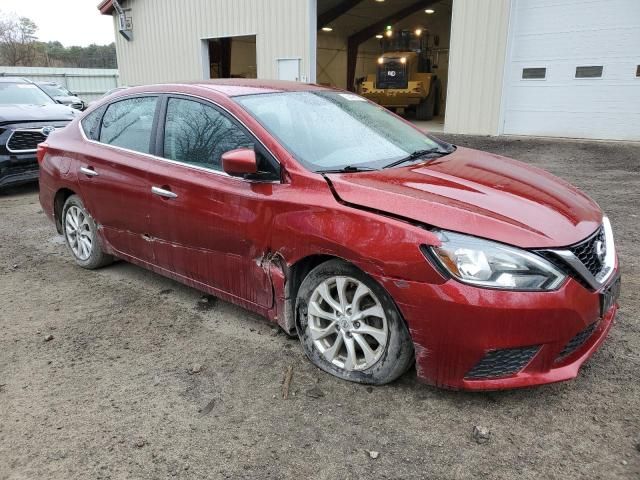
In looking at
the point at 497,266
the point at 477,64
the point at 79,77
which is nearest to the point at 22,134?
the point at 497,266

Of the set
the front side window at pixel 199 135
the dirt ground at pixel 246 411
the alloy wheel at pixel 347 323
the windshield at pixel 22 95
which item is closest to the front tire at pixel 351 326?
the alloy wheel at pixel 347 323

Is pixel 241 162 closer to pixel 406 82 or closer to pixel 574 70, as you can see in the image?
pixel 574 70

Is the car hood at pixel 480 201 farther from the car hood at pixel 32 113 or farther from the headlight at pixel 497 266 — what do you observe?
the car hood at pixel 32 113

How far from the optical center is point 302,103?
11.8ft

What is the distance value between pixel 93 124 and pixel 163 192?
1.43m

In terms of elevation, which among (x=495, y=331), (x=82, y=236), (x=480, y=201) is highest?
(x=480, y=201)

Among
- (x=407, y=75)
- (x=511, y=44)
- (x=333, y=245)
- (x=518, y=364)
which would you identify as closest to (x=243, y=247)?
(x=333, y=245)

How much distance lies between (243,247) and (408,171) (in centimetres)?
108

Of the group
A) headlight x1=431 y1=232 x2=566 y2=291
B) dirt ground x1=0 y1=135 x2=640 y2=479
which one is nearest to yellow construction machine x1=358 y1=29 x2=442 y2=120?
dirt ground x1=0 y1=135 x2=640 y2=479

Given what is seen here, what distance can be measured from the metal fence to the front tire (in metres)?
28.2

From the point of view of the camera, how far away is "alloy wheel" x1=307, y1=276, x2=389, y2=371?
8.95 feet

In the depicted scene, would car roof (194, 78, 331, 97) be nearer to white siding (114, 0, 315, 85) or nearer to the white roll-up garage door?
the white roll-up garage door

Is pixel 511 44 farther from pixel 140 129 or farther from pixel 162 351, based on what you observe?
pixel 162 351

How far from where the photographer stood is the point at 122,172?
3945mm
